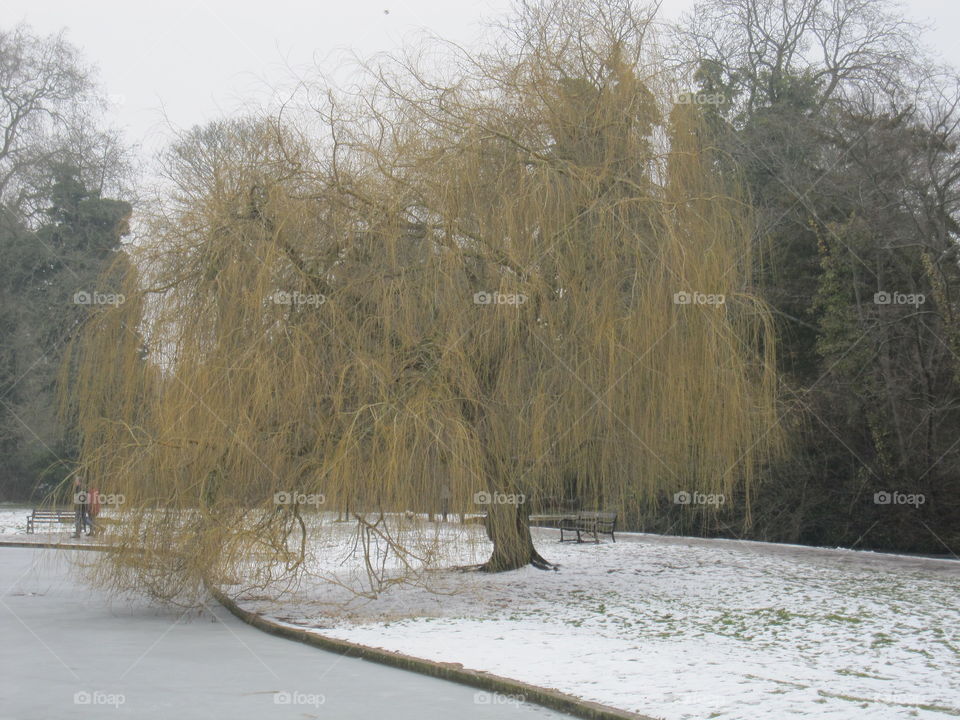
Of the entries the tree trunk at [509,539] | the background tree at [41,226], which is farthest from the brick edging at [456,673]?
the background tree at [41,226]

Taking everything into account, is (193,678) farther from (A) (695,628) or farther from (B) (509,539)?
(B) (509,539)

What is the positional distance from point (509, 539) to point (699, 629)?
12.4ft

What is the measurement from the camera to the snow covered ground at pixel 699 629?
25.9 ft

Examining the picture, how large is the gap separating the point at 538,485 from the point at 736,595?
3.01m

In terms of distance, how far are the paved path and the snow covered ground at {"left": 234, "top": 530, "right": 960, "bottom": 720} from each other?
0.72 meters

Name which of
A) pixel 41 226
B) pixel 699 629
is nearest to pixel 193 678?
pixel 699 629

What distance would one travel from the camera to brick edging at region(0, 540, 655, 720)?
7.45 m

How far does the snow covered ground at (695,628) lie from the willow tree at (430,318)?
103 centimetres

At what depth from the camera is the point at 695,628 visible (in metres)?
11.2

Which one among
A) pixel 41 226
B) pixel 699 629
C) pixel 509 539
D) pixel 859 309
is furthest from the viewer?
pixel 41 226

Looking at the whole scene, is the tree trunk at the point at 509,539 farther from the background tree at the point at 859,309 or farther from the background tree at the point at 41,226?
the background tree at the point at 41,226

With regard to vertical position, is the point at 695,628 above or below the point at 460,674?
above

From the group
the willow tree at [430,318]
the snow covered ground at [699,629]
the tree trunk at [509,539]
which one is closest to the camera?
the snow covered ground at [699,629]

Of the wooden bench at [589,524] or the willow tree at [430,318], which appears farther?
the wooden bench at [589,524]
